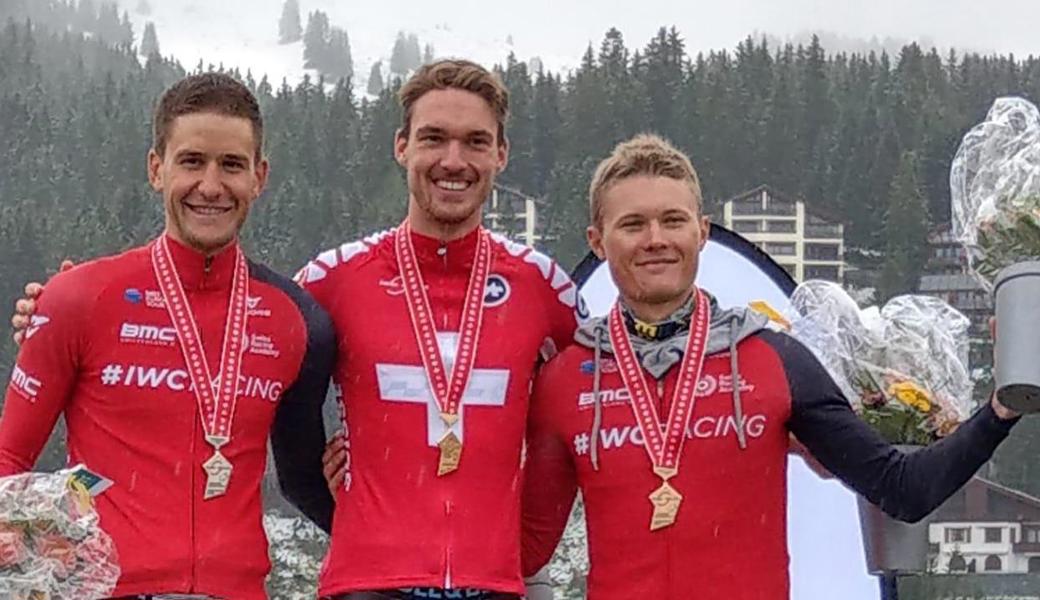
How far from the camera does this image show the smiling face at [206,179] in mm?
2475

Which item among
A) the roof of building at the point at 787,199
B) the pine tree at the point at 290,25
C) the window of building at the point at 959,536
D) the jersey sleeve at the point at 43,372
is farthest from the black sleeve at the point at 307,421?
the pine tree at the point at 290,25

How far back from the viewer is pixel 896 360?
121 inches

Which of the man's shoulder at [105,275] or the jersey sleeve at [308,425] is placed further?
the jersey sleeve at [308,425]

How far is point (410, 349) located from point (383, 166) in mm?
56514

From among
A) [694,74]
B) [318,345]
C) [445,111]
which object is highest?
[694,74]

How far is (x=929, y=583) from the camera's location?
34969 millimetres

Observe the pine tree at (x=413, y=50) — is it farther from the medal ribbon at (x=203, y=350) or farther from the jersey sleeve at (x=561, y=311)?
the medal ribbon at (x=203, y=350)

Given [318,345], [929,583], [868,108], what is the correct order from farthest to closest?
[868,108]
[929,583]
[318,345]

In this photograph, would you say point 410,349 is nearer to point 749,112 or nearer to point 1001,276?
point 1001,276

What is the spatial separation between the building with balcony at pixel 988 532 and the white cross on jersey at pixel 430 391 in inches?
1370

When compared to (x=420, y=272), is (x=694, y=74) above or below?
above

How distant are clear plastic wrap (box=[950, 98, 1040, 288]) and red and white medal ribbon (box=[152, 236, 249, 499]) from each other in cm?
Answer: 123

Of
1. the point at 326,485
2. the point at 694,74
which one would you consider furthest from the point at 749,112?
the point at 326,485

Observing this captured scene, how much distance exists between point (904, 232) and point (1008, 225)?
49859 millimetres
